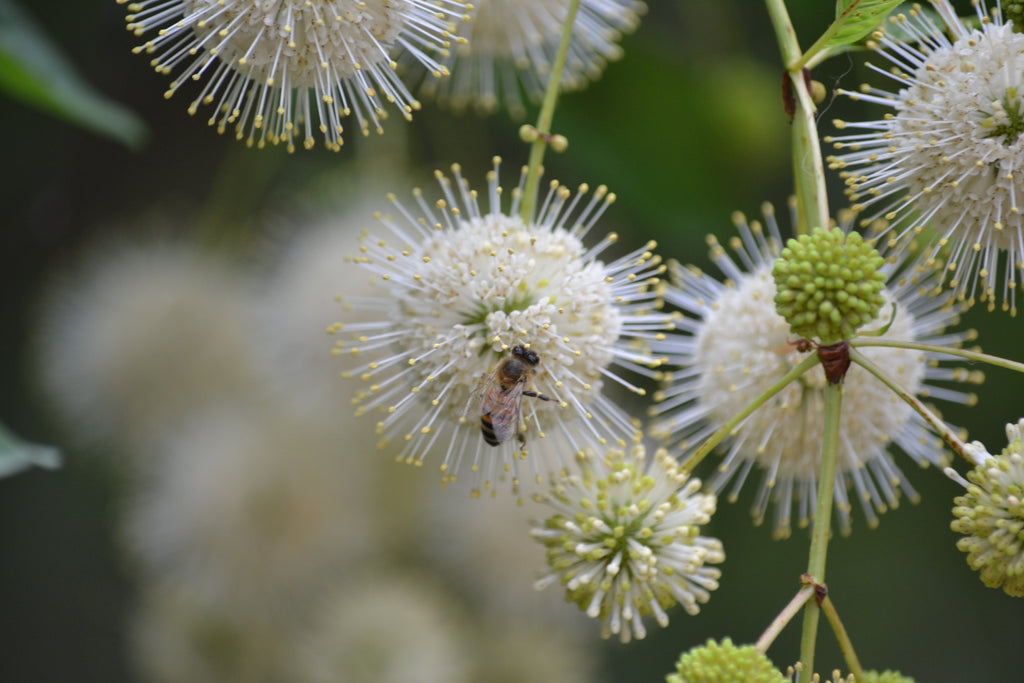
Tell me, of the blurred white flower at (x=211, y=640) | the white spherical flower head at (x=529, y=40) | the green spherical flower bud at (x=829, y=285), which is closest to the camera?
the green spherical flower bud at (x=829, y=285)

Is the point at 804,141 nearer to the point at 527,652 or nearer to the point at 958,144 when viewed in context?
the point at 958,144

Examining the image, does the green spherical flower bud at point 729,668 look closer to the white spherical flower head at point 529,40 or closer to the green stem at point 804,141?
the green stem at point 804,141

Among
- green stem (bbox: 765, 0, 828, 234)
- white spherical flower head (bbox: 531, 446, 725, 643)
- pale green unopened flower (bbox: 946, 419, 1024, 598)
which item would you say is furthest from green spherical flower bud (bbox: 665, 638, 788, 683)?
green stem (bbox: 765, 0, 828, 234)

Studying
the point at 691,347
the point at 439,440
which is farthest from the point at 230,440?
the point at 691,347

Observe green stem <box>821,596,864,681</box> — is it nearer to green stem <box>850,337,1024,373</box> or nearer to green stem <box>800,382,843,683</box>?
green stem <box>800,382,843,683</box>

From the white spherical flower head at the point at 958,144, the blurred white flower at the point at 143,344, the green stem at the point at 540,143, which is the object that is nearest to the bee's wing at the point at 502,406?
the green stem at the point at 540,143
